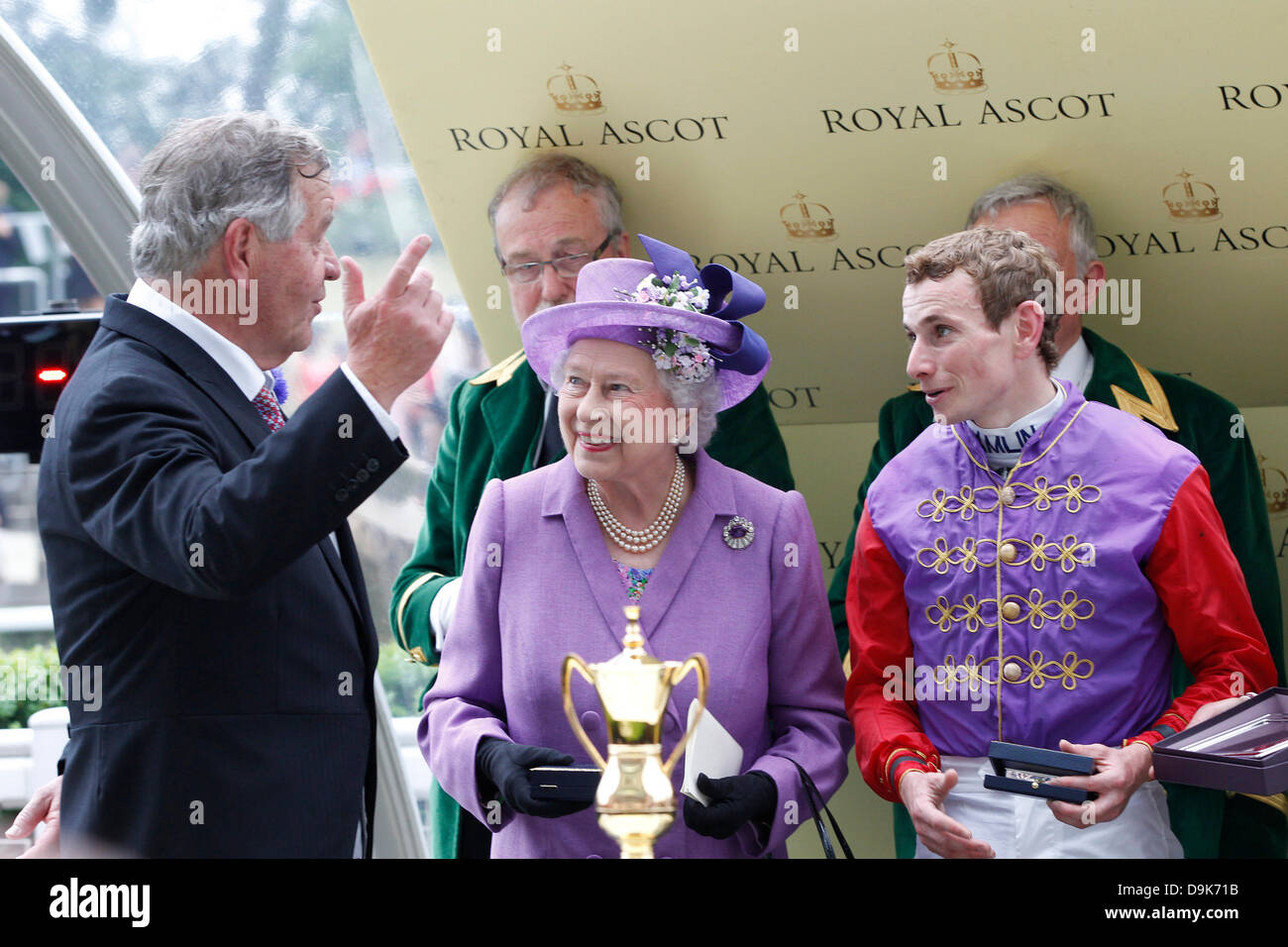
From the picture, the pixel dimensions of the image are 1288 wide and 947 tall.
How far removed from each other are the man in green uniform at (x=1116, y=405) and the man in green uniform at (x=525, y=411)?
0.34 meters

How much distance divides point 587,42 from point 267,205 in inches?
45.5

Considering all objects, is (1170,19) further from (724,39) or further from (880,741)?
(880,741)

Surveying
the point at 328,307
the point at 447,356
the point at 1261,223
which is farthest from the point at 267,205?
the point at 1261,223

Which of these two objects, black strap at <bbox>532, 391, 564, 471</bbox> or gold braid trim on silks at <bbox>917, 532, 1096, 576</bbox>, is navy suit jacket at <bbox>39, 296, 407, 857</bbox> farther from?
gold braid trim on silks at <bbox>917, 532, 1096, 576</bbox>

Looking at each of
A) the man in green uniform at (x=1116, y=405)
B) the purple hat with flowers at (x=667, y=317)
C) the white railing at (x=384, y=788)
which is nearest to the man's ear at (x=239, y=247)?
the purple hat with flowers at (x=667, y=317)

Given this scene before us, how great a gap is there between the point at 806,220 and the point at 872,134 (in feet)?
0.95

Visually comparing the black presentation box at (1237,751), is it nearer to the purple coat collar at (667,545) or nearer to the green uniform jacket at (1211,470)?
the green uniform jacket at (1211,470)

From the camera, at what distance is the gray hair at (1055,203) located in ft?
10.9

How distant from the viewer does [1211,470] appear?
10.8ft

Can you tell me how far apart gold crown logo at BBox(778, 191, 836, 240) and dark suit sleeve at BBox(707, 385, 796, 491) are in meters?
0.55

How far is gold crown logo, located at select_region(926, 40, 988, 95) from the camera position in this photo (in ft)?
10.9

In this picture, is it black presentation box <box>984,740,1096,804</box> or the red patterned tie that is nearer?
black presentation box <box>984,740,1096,804</box>

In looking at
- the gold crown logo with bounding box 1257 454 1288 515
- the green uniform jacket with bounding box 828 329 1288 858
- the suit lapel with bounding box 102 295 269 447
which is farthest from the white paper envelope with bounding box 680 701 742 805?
the gold crown logo with bounding box 1257 454 1288 515

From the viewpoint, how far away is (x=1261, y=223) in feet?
11.5
